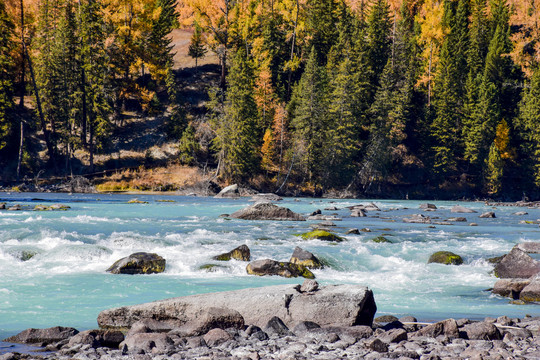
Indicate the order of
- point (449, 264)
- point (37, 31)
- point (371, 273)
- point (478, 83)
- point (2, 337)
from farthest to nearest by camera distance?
point (478, 83) < point (37, 31) < point (449, 264) < point (371, 273) < point (2, 337)

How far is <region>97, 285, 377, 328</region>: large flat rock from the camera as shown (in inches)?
338

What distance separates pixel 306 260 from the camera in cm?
1447

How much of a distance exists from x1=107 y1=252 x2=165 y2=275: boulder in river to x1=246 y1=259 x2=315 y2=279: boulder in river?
266 cm

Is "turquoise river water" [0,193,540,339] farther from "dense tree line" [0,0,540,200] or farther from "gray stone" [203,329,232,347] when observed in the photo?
"dense tree line" [0,0,540,200]

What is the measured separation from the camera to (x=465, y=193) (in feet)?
207

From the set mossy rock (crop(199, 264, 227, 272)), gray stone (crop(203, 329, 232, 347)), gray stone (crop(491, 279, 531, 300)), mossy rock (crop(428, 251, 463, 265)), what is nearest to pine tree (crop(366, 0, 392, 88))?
mossy rock (crop(428, 251, 463, 265))

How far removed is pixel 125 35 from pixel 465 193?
48.4 m

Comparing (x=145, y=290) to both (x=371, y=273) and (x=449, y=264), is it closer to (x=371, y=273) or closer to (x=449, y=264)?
(x=371, y=273)

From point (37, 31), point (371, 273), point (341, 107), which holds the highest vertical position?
point (37, 31)

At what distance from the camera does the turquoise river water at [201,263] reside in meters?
10.3

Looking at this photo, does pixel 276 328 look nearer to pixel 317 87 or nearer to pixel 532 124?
pixel 317 87

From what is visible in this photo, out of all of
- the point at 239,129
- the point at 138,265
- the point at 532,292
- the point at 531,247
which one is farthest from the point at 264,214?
the point at 239,129

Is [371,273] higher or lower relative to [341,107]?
lower

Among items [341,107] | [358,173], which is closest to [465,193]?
[358,173]
